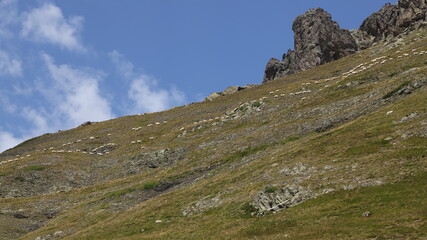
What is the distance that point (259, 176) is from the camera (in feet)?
156

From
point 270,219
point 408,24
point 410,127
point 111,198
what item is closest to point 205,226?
point 270,219

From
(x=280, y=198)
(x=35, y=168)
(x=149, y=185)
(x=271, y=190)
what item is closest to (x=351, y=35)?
(x=35, y=168)

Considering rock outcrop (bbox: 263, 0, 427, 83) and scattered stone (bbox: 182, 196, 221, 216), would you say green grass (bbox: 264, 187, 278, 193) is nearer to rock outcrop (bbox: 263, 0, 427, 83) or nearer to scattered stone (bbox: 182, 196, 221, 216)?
scattered stone (bbox: 182, 196, 221, 216)

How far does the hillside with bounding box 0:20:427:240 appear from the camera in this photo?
31.9 metres

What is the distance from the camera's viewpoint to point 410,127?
146 feet

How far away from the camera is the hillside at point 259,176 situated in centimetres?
3192

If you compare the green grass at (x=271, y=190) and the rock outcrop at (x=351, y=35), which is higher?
the rock outcrop at (x=351, y=35)

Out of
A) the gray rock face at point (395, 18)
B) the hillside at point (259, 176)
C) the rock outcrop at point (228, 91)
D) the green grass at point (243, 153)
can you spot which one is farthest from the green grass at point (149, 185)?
the gray rock face at point (395, 18)

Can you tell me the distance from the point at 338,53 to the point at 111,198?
14865cm

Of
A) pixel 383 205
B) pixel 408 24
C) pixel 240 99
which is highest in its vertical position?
pixel 408 24

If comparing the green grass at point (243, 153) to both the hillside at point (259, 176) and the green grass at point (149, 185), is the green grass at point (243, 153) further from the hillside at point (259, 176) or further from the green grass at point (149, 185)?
the green grass at point (149, 185)

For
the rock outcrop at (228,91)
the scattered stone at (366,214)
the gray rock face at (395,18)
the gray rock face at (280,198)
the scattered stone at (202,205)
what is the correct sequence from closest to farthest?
the scattered stone at (366,214), the gray rock face at (280,198), the scattered stone at (202,205), the gray rock face at (395,18), the rock outcrop at (228,91)

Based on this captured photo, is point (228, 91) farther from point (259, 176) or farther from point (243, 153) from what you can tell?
point (259, 176)

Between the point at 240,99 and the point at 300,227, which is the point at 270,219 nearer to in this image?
the point at 300,227
